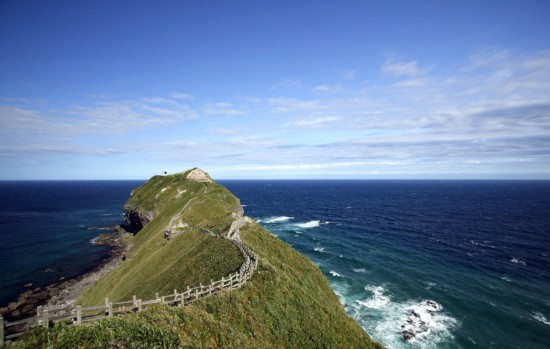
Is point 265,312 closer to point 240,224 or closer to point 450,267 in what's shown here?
point 240,224

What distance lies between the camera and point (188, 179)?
106 meters

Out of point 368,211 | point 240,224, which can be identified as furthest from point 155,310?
point 368,211

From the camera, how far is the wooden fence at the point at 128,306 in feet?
46.0

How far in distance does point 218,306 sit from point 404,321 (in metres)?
34.5

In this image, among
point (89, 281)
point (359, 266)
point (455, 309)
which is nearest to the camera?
point (455, 309)

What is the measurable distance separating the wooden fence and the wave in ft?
78.1

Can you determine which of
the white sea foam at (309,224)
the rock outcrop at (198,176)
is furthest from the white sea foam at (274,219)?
the rock outcrop at (198,176)

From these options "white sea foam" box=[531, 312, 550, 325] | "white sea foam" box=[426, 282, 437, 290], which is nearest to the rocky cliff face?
"white sea foam" box=[426, 282, 437, 290]

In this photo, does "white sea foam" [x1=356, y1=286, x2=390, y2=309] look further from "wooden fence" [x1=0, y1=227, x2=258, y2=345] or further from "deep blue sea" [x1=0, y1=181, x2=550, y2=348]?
"wooden fence" [x1=0, y1=227, x2=258, y2=345]

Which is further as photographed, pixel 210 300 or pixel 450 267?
pixel 450 267

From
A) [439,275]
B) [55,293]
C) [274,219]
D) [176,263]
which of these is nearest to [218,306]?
[176,263]

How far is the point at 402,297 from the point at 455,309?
8048mm

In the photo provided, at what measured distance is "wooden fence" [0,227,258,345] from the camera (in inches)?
551

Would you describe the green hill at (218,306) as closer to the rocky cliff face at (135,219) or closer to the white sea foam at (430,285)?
the white sea foam at (430,285)
